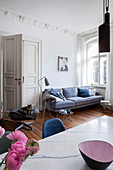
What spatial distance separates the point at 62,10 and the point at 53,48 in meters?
1.51

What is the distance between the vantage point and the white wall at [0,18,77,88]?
424 cm

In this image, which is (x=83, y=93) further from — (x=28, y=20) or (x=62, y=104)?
(x=28, y=20)

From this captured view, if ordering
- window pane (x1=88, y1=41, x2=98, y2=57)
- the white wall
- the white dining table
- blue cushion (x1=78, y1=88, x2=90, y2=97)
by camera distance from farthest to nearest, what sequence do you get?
1. window pane (x1=88, y1=41, x2=98, y2=57)
2. blue cushion (x1=78, y1=88, x2=90, y2=97)
3. the white wall
4. the white dining table

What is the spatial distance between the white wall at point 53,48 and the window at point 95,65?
0.72 m

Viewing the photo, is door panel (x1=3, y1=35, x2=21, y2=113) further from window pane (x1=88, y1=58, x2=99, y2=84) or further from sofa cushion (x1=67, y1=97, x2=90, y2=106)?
window pane (x1=88, y1=58, x2=99, y2=84)

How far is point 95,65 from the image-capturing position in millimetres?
5910

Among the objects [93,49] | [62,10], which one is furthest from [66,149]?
[93,49]

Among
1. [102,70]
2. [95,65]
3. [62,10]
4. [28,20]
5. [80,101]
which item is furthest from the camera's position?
[95,65]

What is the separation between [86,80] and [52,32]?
2.66m

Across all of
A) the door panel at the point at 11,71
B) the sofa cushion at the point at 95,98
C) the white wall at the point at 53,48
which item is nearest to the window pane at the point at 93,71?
the white wall at the point at 53,48

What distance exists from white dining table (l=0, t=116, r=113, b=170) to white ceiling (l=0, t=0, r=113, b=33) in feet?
11.0

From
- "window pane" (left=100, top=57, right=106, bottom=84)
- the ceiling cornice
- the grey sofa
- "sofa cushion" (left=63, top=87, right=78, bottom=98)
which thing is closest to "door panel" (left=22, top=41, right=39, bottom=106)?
the grey sofa

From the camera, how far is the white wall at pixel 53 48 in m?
4.24

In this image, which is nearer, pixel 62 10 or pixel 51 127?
pixel 51 127
